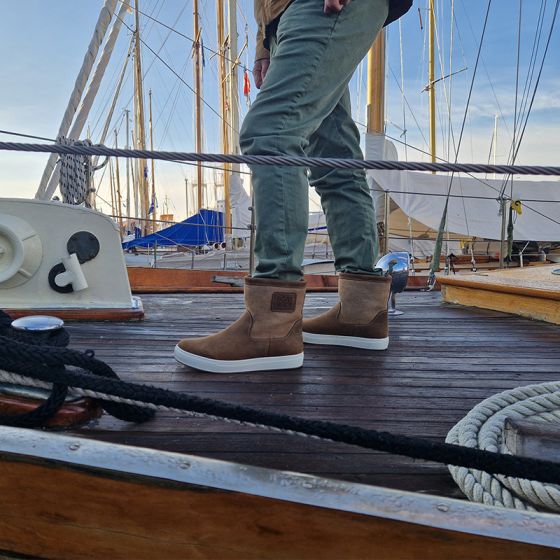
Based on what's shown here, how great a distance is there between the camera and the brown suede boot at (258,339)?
1.19 metres

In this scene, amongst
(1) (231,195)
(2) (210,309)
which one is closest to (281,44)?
(2) (210,309)

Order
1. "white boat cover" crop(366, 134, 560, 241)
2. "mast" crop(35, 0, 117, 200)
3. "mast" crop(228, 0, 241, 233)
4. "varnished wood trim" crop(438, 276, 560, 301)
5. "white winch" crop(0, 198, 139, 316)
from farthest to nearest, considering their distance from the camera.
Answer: "mast" crop(228, 0, 241, 233) → "white boat cover" crop(366, 134, 560, 241) → "mast" crop(35, 0, 117, 200) → "varnished wood trim" crop(438, 276, 560, 301) → "white winch" crop(0, 198, 139, 316)

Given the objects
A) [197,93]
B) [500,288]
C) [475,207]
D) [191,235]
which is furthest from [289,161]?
[197,93]

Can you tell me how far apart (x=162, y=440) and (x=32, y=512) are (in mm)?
217

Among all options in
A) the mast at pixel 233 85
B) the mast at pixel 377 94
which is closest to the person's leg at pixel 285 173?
the mast at pixel 377 94

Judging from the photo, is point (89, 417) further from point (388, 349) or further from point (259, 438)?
point (388, 349)

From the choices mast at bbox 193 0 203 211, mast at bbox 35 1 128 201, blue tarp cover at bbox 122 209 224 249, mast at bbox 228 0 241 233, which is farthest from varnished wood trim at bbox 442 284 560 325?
mast at bbox 193 0 203 211

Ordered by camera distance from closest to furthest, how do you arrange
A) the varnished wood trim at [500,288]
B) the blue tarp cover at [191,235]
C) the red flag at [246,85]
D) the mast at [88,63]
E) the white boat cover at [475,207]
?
1. the varnished wood trim at [500,288]
2. the mast at [88,63]
3. the white boat cover at [475,207]
4. the blue tarp cover at [191,235]
5. the red flag at [246,85]

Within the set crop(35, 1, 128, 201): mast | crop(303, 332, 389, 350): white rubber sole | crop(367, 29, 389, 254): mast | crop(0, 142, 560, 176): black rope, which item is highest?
crop(367, 29, 389, 254): mast

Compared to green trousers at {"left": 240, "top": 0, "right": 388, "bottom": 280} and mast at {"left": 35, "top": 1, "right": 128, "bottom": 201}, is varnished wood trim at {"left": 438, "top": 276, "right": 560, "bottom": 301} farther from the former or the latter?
mast at {"left": 35, "top": 1, "right": 128, "bottom": 201}

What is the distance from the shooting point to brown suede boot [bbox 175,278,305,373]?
1.19 metres

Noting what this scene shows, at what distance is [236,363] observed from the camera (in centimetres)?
119

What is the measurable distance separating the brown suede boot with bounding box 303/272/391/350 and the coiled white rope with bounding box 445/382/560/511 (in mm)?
610

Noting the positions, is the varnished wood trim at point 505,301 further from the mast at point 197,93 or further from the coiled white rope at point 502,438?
the mast at point 197,93
